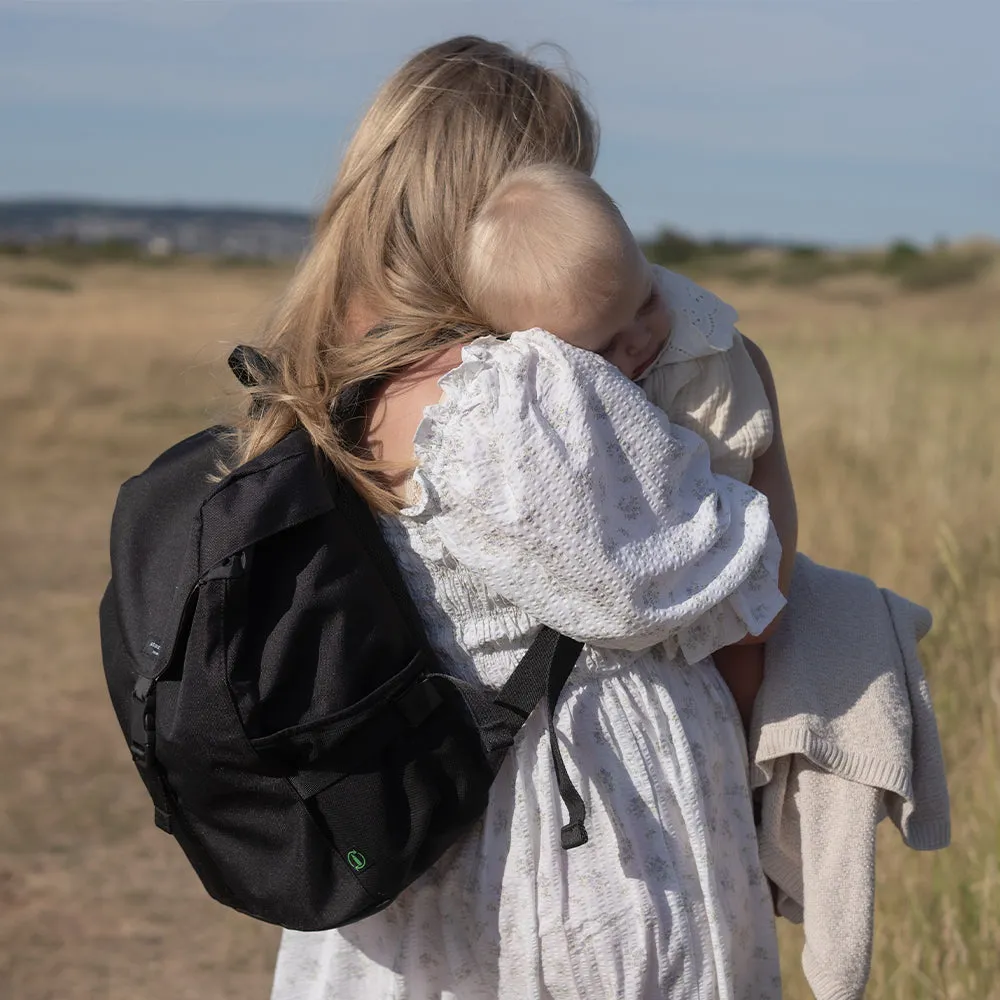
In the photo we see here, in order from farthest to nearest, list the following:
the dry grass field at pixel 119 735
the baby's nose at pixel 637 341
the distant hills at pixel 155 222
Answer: the distant hills at pixel 155 222 → the dry grass field at pixel 119 735 → the baby's nose at pixel 637 341

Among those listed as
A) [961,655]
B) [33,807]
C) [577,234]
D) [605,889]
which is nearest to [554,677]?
[605,889]

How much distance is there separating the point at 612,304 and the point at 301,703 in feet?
2.14

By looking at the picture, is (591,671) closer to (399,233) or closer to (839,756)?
(839,756)

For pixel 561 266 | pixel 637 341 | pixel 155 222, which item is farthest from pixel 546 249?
pixel 155 222

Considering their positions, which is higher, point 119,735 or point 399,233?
point 399,233

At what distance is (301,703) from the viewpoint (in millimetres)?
1673

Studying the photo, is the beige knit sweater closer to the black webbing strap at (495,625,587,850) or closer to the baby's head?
the black webbing strap at (495,625,587,850)

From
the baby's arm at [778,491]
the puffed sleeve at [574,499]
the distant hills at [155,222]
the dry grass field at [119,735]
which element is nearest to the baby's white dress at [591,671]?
the puffed sleeve at [574,499]

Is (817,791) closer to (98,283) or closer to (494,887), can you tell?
(494,887)

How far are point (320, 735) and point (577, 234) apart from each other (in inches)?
28.4

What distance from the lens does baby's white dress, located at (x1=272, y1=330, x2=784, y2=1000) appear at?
1.61 metres

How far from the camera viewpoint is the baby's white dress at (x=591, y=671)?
5.28ft

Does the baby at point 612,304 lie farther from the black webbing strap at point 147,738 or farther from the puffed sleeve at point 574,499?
the black webbing strap at point 147,738

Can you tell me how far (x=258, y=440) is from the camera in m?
1.82
